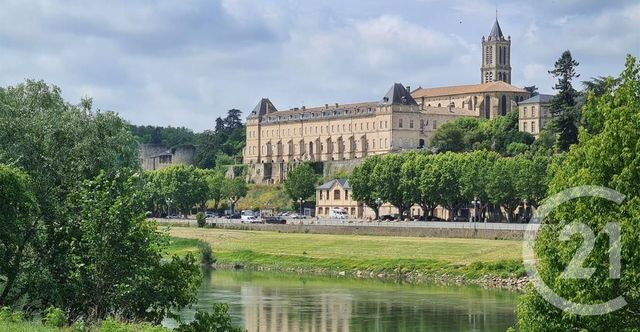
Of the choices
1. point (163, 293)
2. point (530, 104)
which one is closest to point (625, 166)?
point (163, 293)

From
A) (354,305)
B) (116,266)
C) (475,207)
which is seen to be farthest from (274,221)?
(116,266)

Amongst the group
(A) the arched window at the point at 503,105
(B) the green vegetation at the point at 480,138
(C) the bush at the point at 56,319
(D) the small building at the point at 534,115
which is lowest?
(C) the bush at the point at 56,319

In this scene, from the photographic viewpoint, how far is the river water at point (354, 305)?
136 feet

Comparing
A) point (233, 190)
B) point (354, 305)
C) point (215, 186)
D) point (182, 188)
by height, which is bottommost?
point (354, 305)

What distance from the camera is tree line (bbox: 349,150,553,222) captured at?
88.4m

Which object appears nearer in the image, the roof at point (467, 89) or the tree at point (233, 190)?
the tree at point (233, 190)

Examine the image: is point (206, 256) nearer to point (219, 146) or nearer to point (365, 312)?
point (365, 312)

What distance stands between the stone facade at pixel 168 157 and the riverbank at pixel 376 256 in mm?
95878

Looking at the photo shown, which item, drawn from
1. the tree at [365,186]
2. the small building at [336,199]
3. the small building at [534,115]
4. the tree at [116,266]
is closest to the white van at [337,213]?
the small building at [336,199]

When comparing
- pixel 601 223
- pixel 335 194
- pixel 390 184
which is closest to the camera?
pixel 601 223

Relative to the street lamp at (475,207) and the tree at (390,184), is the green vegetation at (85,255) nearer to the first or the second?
the street lamp at (475,207)

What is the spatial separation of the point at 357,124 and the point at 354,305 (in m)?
107

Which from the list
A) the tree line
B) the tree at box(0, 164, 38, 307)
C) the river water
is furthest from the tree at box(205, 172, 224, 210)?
the tree at box(0, 164, 38, 307)

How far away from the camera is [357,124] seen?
15362 centimetres
